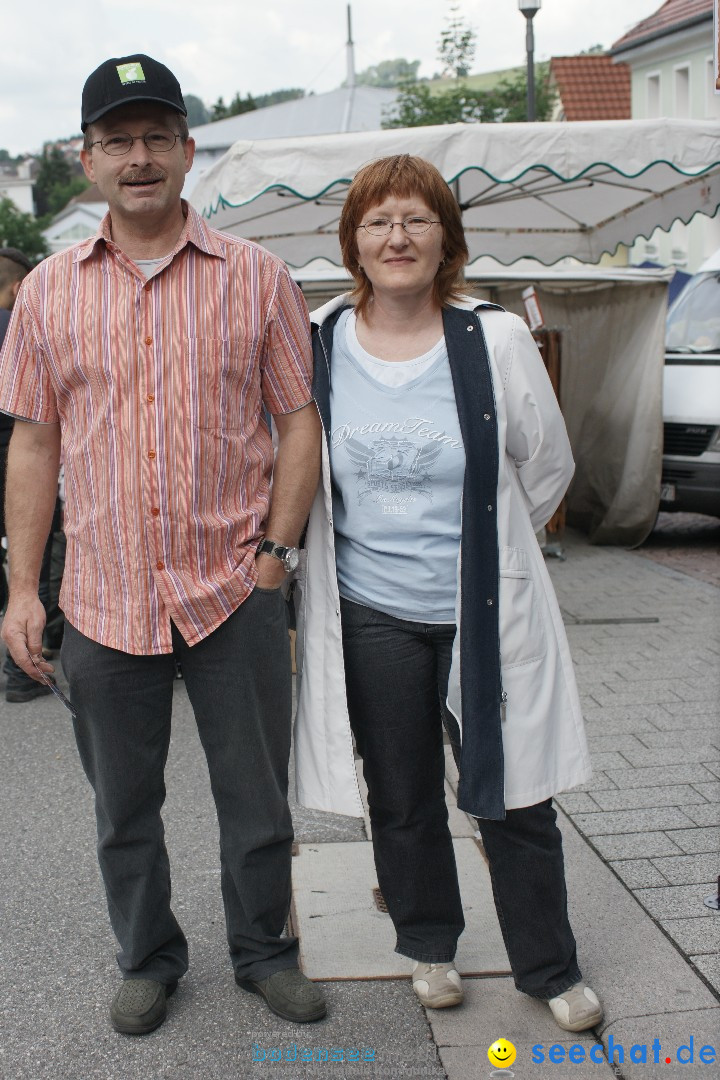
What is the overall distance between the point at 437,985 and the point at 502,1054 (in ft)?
0.94

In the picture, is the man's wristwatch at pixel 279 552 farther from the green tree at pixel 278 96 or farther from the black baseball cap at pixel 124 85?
the green tree at pixel 278 96

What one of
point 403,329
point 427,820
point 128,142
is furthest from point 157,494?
point 427,820

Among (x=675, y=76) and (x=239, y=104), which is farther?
(x=239, y=104)

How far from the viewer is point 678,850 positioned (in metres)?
4.01

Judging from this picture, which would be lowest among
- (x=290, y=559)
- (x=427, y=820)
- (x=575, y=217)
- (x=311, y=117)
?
(x=427, y=820)

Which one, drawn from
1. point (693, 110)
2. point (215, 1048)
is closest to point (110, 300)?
point (215, 1048)

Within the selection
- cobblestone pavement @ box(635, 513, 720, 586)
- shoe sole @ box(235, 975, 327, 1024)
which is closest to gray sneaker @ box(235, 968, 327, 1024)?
shoe sole @ box(235, 975, 327, 1024)

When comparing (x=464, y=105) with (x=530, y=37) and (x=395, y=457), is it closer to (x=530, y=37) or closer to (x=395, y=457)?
(x=530, y=37)

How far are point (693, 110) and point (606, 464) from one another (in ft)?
71.5

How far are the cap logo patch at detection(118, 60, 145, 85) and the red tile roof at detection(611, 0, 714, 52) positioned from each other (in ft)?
86.8

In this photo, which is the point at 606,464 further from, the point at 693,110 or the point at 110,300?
the point at 693,110

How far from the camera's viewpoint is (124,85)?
108 inches

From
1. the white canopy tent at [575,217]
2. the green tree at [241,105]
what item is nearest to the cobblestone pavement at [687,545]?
the white canopy tent at [575,217]

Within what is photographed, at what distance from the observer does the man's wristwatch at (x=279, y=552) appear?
9.59ft
